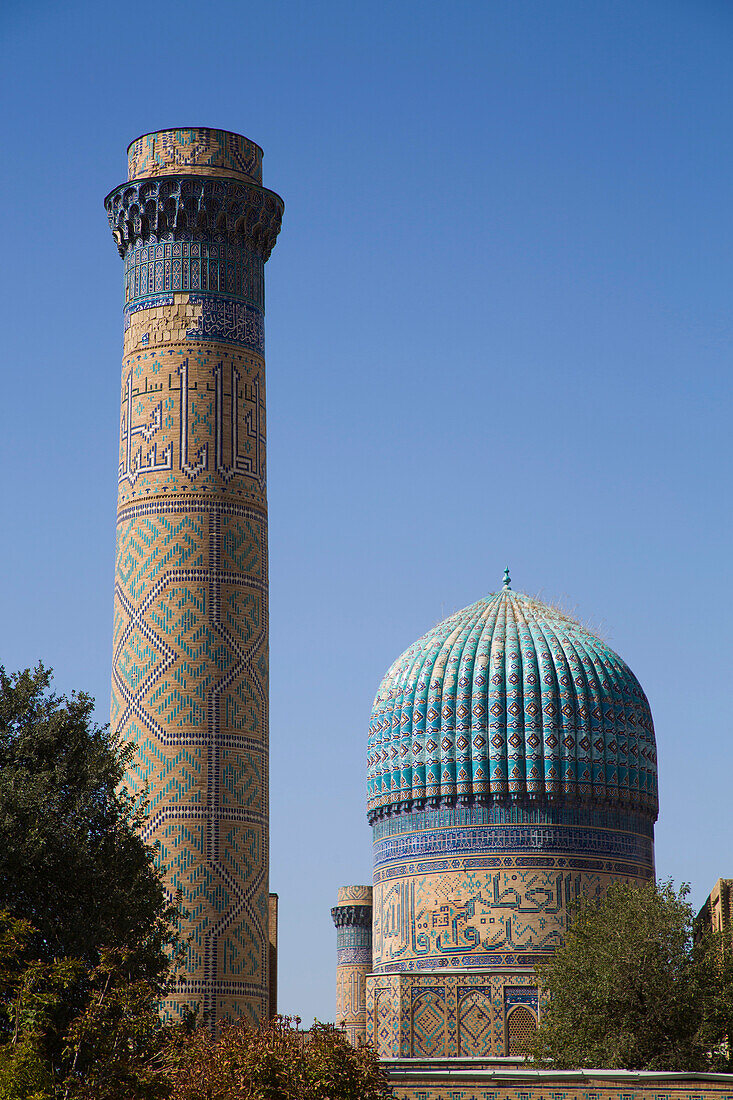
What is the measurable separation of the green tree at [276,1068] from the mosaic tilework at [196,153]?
1291 centimetres

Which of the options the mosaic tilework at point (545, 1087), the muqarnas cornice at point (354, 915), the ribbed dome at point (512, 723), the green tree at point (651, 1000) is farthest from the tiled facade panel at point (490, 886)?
the muqarnas cornice at point (354, 915)

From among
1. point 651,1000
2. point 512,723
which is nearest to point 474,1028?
point 512,723

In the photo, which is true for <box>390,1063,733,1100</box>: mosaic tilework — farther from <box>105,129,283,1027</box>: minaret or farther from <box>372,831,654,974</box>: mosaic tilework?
<box>372,831,654,974</box>: mosaic tilework

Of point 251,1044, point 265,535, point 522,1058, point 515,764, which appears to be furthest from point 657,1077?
point 515,764

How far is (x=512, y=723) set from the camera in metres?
30.9

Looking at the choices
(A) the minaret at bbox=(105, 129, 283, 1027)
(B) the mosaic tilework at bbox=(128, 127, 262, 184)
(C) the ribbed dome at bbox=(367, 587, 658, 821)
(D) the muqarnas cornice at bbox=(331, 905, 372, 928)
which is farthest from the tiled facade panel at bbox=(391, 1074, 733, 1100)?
(D) the muqarnas cornice at bbox=(331, 905, 372, 928)

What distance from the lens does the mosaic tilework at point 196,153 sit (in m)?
23.5

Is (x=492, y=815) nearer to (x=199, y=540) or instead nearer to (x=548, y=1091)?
(x=199, y=540)

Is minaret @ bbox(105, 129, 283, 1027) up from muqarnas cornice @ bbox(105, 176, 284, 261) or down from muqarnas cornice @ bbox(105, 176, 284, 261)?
down

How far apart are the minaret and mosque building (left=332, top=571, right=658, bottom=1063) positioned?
830 centimetres

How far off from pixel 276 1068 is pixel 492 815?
1716 centimetres

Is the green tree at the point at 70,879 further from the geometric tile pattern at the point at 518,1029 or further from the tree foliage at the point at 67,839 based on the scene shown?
the geometric tile pattern at the point at 518,1029

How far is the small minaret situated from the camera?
46.7 m

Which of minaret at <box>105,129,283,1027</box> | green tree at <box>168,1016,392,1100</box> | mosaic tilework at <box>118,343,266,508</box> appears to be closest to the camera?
green tree at <box>168,1016,392,1100</box>
